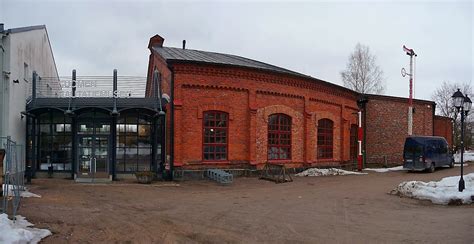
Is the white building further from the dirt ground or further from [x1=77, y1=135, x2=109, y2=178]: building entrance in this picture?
the dirt ground

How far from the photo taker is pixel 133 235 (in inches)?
361

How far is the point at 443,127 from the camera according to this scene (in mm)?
41875

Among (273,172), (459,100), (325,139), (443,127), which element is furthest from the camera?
(443,127)

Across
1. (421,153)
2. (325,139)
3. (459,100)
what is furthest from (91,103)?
(421,153)

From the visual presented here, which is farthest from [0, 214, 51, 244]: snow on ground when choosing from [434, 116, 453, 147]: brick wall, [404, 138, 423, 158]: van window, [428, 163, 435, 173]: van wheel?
[434, 116, 453, 147]: brick wall

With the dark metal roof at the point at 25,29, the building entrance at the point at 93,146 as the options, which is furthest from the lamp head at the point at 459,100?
the dark metal roof at the point at 25,29

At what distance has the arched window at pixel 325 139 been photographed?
28.7 metres

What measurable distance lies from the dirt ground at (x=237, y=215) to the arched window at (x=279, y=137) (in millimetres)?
6662

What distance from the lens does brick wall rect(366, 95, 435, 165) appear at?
35.2m

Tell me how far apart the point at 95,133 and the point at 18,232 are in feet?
45.5

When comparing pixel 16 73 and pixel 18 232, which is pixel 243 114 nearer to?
pixel 16 73

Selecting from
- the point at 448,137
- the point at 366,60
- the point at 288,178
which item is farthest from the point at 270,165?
the point at 366,60

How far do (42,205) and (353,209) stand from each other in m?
9.45

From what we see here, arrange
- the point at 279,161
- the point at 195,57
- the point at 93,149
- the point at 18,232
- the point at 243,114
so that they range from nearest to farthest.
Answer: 1. the point at 18,232
2. the point at 93,149
3. the point at 243,114
4. the point at 195,57
5. the point at 279,161
